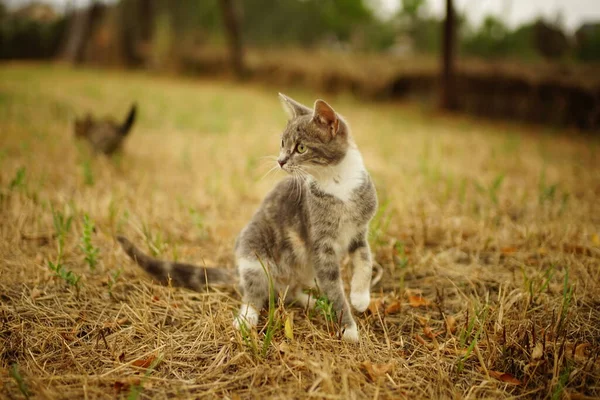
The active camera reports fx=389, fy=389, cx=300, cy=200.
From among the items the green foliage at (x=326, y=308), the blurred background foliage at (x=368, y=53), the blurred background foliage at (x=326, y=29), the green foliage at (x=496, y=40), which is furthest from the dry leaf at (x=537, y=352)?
the green foliage at (x=496, y=40)

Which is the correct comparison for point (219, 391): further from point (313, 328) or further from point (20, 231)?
point (20, 231)

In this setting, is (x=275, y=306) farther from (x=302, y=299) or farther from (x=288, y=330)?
(x=288, y=330)

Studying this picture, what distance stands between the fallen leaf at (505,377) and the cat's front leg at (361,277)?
570 mm

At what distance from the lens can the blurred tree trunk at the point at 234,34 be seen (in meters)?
11.6

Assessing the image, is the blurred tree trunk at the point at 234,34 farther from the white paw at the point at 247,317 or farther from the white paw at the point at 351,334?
the white paw at the point at 351,334

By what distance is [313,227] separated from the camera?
5.81 ft

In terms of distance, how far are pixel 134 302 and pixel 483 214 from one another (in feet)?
7.98

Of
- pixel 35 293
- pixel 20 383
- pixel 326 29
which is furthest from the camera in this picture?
pixel 326 29

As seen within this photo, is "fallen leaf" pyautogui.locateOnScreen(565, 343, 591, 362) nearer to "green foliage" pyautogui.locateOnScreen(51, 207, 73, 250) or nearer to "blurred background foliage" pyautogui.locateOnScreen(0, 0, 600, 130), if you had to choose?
"green foliage" pyautogui.locateOnScreen(51, 207, 73, 250)

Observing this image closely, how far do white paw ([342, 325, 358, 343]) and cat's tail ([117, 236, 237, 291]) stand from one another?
0.66 metres

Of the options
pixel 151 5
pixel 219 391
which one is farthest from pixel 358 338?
pixel 151 5

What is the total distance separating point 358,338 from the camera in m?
1.69

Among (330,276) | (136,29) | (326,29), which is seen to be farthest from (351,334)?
(326,29)

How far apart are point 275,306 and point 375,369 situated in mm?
667
